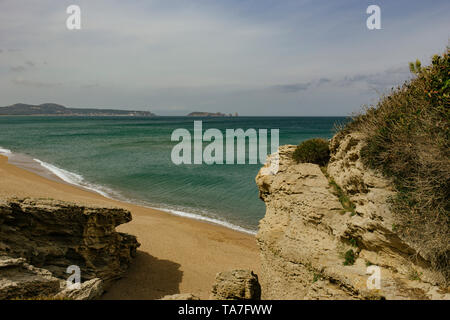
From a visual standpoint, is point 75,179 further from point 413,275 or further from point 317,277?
point 413,275

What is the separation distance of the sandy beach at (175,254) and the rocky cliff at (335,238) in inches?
123

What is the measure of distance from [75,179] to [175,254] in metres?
17.6

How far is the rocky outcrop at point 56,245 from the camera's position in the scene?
6.50 metres

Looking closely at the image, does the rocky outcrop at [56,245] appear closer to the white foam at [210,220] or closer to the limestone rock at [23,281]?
the limestone rock at [23,281]

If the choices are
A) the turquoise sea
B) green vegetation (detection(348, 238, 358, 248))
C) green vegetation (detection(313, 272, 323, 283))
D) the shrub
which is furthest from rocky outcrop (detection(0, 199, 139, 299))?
the turquoise sea

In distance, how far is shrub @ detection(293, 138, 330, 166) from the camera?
9312mm

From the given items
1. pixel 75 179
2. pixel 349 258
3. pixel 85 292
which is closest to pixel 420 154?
pixel 349 258

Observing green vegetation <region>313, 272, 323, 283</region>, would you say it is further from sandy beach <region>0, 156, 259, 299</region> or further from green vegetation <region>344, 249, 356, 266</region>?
sandy beach <region>0, 156, 259, 299</region>

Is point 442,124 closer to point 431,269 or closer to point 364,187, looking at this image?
point 364,187

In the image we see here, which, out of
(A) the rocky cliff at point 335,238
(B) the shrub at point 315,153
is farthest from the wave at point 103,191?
(B) the shrub at point 315,153

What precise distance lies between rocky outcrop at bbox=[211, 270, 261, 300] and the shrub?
4107 millimetres
